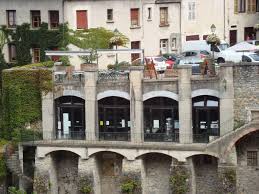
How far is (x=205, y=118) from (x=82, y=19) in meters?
17.3

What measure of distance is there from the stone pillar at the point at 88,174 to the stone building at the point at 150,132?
7 centimetres

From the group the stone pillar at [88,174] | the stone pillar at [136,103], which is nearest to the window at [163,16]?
the stone pillar at [136,103]

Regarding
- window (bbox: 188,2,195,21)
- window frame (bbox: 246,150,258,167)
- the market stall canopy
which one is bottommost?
window frame (bbox: 246,150,258,167)

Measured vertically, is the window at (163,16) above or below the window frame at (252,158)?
above

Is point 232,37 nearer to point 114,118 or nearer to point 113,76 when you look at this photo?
point 113,76

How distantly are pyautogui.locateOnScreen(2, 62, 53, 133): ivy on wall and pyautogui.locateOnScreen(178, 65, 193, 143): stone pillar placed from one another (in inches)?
396

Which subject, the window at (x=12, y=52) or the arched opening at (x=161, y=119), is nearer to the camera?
the arched opening at (x=161, y=119)

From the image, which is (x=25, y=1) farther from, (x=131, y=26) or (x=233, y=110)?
(x=233, y=110)

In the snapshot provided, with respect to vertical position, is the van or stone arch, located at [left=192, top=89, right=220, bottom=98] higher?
the van

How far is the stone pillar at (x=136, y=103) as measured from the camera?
214ft

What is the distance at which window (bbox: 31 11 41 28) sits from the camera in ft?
256

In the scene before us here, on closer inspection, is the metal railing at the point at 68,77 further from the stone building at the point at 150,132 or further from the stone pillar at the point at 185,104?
the stone pillar at the point at 185,104

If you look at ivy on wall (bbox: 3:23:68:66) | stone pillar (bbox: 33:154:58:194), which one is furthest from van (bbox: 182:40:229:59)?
stone pillar (bbox: 33:154:58:194)

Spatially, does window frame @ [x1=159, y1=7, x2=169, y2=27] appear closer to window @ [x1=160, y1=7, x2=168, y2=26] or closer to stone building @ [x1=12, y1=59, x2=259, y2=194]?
window @ [x1=160, y1=7, x2=168, y2=26]
